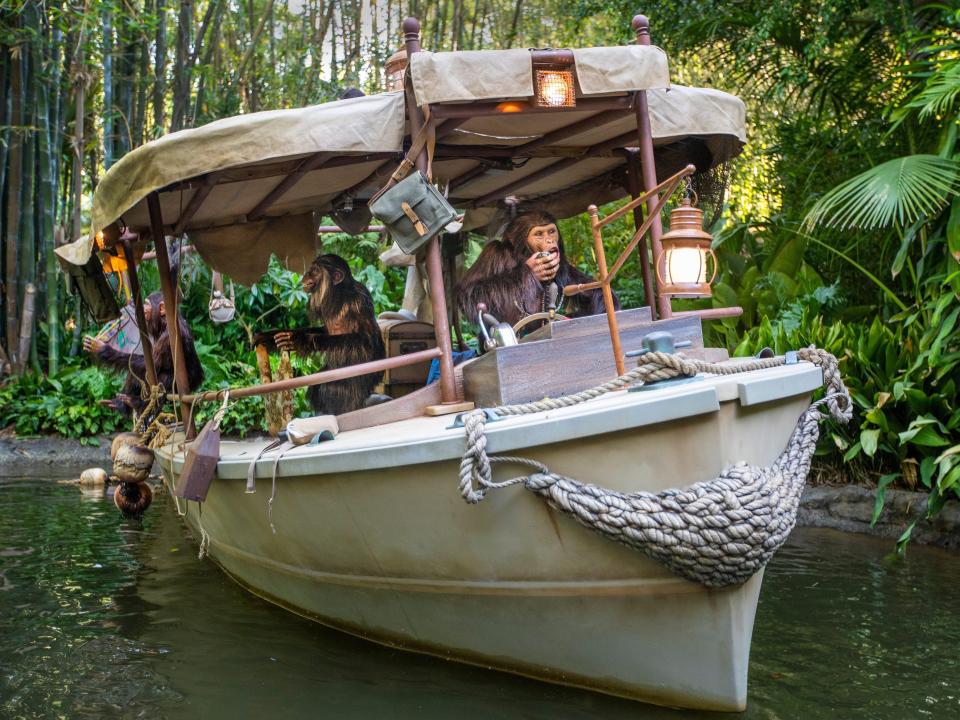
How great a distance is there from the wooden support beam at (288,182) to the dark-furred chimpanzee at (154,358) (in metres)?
0.85

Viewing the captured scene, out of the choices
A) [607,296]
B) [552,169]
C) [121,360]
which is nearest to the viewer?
[607,296]

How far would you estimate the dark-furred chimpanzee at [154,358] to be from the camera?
6.75 metres

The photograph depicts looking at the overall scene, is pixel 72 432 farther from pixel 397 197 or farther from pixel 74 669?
pixel 397 197

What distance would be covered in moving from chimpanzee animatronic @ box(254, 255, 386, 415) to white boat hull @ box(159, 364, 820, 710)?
56.5 inches

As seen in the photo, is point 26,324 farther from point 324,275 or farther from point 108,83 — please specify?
point 324,275

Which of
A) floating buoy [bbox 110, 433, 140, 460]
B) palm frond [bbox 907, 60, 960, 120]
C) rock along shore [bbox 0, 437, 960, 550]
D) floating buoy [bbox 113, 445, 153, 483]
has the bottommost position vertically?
rock along shore [bbox 0, 437, 960, 550]

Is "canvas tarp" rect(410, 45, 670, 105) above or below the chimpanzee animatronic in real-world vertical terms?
above

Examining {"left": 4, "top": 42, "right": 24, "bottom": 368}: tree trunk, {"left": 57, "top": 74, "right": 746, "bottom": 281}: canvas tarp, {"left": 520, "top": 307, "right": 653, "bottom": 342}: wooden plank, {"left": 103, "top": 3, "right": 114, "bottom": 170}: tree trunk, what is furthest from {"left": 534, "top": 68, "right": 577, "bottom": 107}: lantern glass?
{"left": 4, "top": 42, "right": 24, "bottom": 368}: tree trunk

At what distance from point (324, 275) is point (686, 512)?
3114 millimetres

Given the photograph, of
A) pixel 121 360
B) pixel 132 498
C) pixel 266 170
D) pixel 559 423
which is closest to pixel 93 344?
pixel 121 360

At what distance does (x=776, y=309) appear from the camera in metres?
8.85

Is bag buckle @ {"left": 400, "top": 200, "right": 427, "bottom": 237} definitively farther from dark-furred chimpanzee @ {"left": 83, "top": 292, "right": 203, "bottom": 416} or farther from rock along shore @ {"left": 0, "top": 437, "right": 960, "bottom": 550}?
rock along shore @ {"left": 0, "top": 437, "right": 960, "bottom": 550}

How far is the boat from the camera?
10.8 feet

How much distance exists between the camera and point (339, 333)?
570cm
